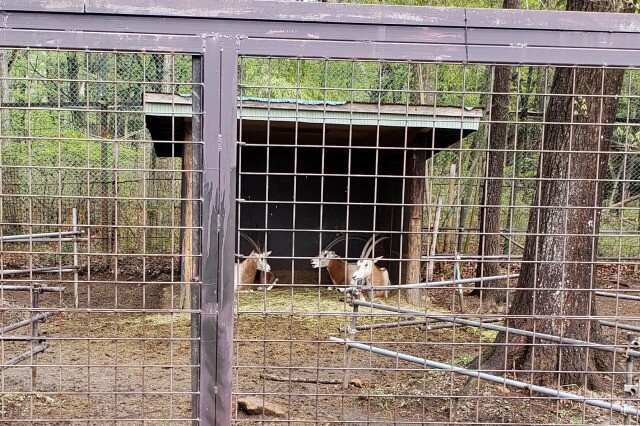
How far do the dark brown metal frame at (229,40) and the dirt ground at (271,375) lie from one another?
0.16m

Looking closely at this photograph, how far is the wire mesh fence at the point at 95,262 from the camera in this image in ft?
7.52

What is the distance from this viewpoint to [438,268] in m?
12.0

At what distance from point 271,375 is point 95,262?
23.4 feet

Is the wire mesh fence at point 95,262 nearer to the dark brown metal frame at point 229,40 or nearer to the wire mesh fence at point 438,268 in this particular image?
the dark brown metal frame at point 229,40

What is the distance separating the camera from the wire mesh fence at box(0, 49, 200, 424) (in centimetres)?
229

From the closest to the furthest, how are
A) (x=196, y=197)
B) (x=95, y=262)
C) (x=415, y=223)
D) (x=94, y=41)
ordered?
(x=94, y=41) < (x=196, y=197) < (x=415, y=223) < (x=95, y=262)

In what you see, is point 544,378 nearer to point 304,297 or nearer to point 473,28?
point 473,28

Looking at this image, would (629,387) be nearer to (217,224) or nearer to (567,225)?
(567,225)

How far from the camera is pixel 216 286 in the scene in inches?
90.3

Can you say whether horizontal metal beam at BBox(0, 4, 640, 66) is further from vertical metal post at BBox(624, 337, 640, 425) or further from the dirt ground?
vertical metal post at BBox(624, 337, 640, 425)

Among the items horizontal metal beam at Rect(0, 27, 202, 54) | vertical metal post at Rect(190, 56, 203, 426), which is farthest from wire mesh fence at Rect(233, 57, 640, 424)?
horizontal metal beam at Rect(0, 27, 202, 54)

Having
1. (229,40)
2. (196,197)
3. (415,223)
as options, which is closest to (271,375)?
(196,197)

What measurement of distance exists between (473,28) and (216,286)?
57.1 inches

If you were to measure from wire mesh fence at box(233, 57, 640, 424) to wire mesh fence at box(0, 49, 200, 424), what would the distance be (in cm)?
55
